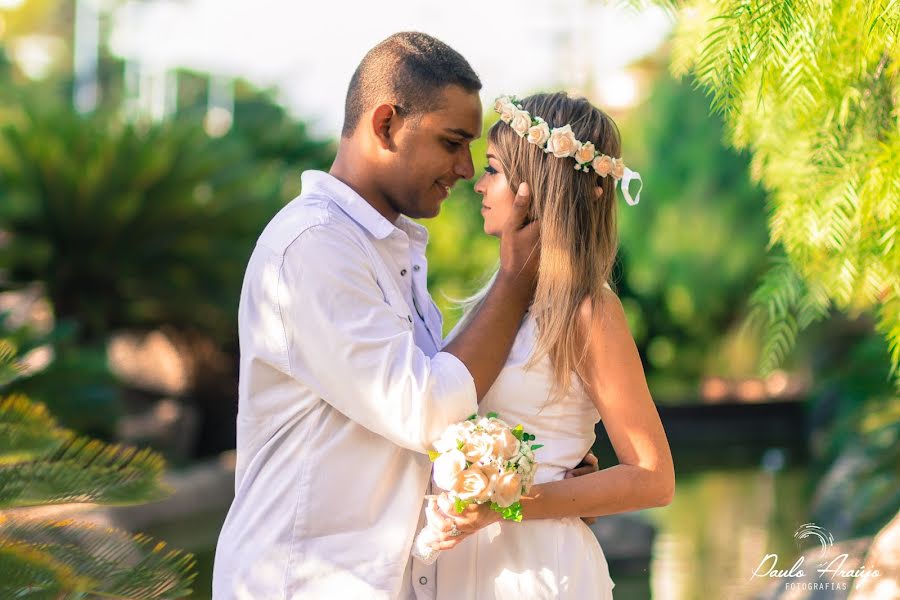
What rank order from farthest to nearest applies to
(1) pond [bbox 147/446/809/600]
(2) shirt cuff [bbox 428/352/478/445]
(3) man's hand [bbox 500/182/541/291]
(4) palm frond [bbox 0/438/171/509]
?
(1) pond [bbox 147/446/809/600], (4) palm frond [bbox 0/438/171/509], (3) man's hand [bbox 500/182/541/291], (2) shirt cuff [bbox 428/352/478/445]

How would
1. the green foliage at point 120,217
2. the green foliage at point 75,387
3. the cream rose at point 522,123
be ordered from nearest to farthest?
the cream rose at point 522,123
the green foliage at point 75,387
the green foliage at point 120,217

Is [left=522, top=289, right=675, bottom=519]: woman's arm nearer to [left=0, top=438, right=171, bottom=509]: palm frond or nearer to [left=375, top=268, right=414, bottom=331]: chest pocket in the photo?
[left=375, top=268, right=414, bottom=331]: chest pocket

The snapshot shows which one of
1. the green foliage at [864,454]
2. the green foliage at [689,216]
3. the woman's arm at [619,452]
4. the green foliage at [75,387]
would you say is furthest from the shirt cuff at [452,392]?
the green foliage at [689,216]

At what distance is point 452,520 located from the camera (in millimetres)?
2918

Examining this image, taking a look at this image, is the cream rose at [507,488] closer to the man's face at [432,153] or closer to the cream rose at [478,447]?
the cream rose at [478,447]

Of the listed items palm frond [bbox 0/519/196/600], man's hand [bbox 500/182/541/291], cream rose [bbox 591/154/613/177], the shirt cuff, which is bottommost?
palm frond [bbox 0/519/196/600]

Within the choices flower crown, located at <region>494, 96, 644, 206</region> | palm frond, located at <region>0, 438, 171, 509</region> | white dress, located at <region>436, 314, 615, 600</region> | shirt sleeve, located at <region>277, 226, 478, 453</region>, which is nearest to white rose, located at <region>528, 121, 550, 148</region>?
flower crown, located at <region>494, 96, 644, 206</region>

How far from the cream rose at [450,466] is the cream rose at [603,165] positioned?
3.20ft

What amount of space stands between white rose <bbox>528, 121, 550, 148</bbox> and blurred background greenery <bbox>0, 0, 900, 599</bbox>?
2.68 ft

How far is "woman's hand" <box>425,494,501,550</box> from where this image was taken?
2.90 metres

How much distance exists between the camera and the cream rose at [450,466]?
2807mm

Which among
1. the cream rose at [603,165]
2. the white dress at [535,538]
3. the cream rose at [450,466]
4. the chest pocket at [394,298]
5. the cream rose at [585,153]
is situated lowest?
the white dress at [535,538]

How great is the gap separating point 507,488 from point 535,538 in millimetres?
422

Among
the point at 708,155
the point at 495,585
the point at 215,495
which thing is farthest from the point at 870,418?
the point at 708,155
